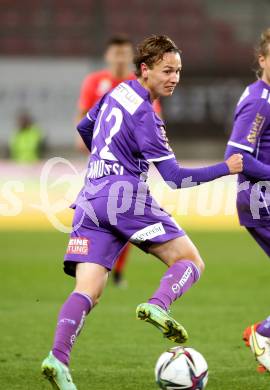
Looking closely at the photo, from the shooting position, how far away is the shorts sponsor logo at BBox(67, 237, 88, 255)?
4.73 meters

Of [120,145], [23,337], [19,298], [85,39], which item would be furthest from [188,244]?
[85,39]

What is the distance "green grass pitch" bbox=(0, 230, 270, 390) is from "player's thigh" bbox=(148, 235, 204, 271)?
0.73 m

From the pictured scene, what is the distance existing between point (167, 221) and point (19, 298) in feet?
13.2

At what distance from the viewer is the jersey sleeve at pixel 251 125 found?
5117mm

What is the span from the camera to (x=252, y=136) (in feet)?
16.8

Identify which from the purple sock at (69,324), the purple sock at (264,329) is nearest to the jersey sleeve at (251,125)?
the purple sock at (264,329)

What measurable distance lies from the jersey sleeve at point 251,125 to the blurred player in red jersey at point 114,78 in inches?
143

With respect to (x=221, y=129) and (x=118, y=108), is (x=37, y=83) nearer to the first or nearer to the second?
(x=221, y=129)

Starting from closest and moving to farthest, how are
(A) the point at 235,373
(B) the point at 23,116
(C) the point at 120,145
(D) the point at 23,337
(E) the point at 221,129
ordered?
(C) the point at 120,145 → (A) the point at 235,373 → (D) the point at 23,337 → (B) the point at 23,116 → (E) the point at 221,129

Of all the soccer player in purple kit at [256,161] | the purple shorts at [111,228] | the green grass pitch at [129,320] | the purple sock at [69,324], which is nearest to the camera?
the purple sock at [69,324]

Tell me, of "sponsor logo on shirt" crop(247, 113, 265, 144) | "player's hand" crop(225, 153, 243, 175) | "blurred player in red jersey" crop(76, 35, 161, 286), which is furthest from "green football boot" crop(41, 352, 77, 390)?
"blurred player in red jersey" crop(76, 35, 161, 286)

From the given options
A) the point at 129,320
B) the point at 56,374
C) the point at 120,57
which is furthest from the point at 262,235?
the point at 120,57

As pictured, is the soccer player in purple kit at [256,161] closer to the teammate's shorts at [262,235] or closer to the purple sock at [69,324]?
the teammate's shorts at [262,235]

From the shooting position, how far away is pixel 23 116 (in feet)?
61.7
